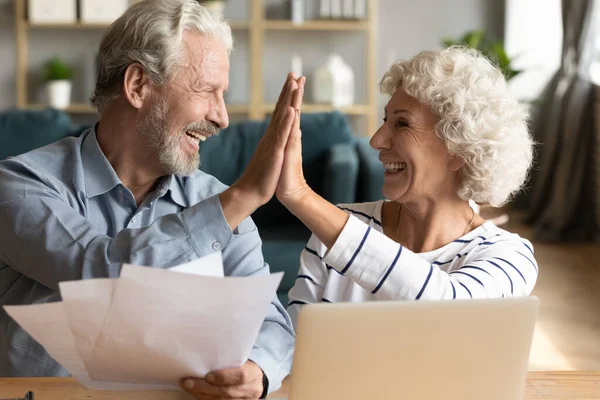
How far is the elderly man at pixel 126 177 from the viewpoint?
1411 millimetres

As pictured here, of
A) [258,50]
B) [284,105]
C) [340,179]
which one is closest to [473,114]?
[284,105]

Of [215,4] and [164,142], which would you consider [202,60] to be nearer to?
[164,142]

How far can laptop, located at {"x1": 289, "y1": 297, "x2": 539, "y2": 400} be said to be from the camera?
940 mm

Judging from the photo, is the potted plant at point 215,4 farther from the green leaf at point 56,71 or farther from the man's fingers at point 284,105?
the man's fingers at point 284,105

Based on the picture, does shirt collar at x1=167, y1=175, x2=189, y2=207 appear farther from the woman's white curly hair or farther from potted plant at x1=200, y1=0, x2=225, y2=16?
potted plant at x1=200, y1=0, x2=225, y2=16

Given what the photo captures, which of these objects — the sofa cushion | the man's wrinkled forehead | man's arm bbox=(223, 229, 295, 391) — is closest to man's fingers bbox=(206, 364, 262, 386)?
man's arm bbox=(223, 229, 295, 391)

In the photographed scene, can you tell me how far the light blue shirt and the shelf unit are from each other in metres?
4.68

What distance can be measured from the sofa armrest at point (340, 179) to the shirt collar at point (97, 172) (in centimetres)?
210

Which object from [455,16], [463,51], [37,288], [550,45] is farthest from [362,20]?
[37,288]

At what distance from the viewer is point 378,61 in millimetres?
6781

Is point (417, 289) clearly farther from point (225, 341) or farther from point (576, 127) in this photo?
point (576, 127)

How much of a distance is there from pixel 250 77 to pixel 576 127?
2.32 m

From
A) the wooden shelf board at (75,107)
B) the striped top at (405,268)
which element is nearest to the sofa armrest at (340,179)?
the striped top at (405,268)

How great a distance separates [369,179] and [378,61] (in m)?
3.23
